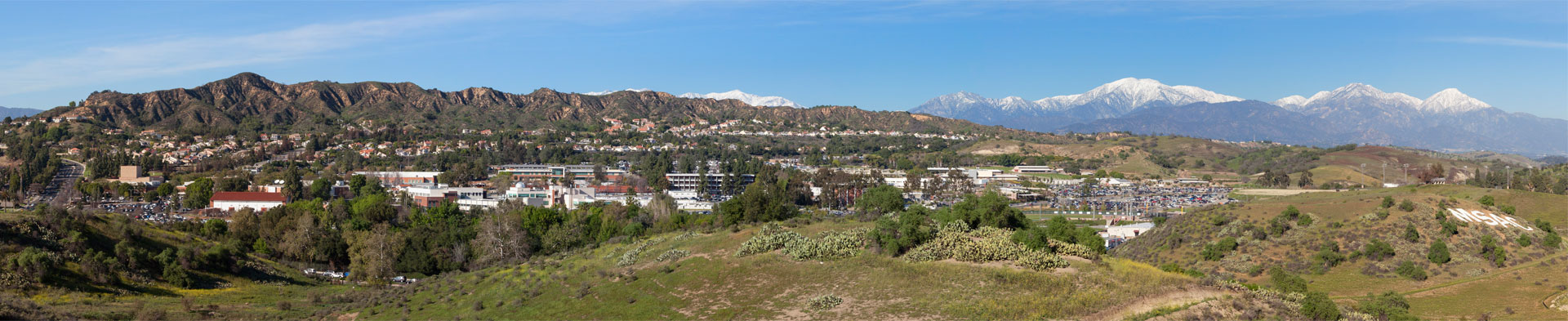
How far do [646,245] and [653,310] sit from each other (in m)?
11.2

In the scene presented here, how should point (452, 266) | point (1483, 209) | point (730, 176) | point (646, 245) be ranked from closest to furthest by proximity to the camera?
point (646, 245)
point (1483, 209)
point (452, 266)
point (730, 176)

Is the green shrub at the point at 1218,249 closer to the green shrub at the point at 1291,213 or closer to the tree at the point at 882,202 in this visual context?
the green shrub at the point at 1291,213

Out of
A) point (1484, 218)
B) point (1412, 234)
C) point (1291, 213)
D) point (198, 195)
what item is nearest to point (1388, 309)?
point (1412, 234)

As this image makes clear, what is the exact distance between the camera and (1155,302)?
17.7 m

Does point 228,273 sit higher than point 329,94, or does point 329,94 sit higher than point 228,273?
point 329,94

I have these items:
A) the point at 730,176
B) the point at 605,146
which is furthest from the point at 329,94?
the point at 730,176

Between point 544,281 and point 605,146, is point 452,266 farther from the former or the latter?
point 605,146

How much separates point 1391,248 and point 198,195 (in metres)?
81.3

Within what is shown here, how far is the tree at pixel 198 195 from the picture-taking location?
7394 centimetres

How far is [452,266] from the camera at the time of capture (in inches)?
1617

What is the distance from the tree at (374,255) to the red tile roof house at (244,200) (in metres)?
32.1

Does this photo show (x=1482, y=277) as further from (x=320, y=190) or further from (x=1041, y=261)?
(x=320, y=190)

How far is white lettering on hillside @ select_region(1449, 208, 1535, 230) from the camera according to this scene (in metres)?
35.4

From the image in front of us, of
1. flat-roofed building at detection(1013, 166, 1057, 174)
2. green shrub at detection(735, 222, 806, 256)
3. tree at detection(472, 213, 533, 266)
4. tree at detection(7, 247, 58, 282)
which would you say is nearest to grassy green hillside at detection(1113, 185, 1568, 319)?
green shrub at detection(735, 222, 806, 256)
